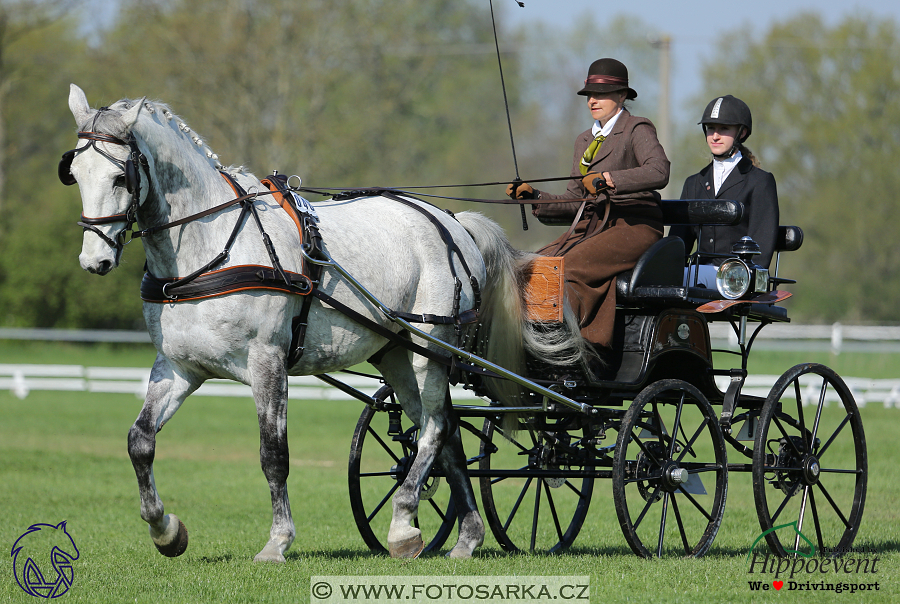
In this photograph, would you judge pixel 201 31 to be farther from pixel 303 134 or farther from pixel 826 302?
pixel 826 302

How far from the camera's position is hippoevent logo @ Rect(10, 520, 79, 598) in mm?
4977

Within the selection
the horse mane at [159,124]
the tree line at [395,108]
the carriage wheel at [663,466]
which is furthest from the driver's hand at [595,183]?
the tree line at [395,108]

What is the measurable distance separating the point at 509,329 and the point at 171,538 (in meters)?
2.18

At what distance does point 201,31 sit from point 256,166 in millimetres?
3635

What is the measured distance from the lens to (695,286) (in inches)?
253

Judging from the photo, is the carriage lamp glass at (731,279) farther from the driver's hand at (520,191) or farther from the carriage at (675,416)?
the driver's hand at (520,191)

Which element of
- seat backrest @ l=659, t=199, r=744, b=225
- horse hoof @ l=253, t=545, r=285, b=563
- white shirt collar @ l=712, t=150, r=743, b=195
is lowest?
horse hoof @ l=253, t=545, r=285, b=563

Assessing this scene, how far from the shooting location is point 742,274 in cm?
612

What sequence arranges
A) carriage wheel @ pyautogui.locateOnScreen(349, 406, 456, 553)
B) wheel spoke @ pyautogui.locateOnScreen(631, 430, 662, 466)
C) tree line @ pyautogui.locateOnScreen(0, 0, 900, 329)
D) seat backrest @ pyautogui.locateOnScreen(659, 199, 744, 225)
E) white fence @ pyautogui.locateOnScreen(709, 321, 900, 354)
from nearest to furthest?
wheel spoke @ pyautogui.locateOnScreen(631, 430, 662, 466)
seat backrest @ pyautogui.locateOnScreen(659, 199, 744, 225)
carriage wheel @ pyautogui.locateOnScreen(349, 406, 456, 553)
white fence @ pyautogui.locateOnScreen(709, 321, 900, 354)
tree line @ pyautogui.locateOnScreen(0, 0, 900, 329)

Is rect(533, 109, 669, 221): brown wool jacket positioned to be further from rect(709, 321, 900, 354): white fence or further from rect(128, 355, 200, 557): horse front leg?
rect(709, 321, 900, 354): white fence

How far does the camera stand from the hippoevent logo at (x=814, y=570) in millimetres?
5098

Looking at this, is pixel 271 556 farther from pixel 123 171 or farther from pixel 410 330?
pixel 123 171

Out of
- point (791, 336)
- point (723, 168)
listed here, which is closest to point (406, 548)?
point (723, 168)

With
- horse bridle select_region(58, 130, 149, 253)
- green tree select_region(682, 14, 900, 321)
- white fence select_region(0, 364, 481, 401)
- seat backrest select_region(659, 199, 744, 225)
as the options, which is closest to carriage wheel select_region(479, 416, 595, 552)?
seat backrest select_region(659, 199, 744, 225)
